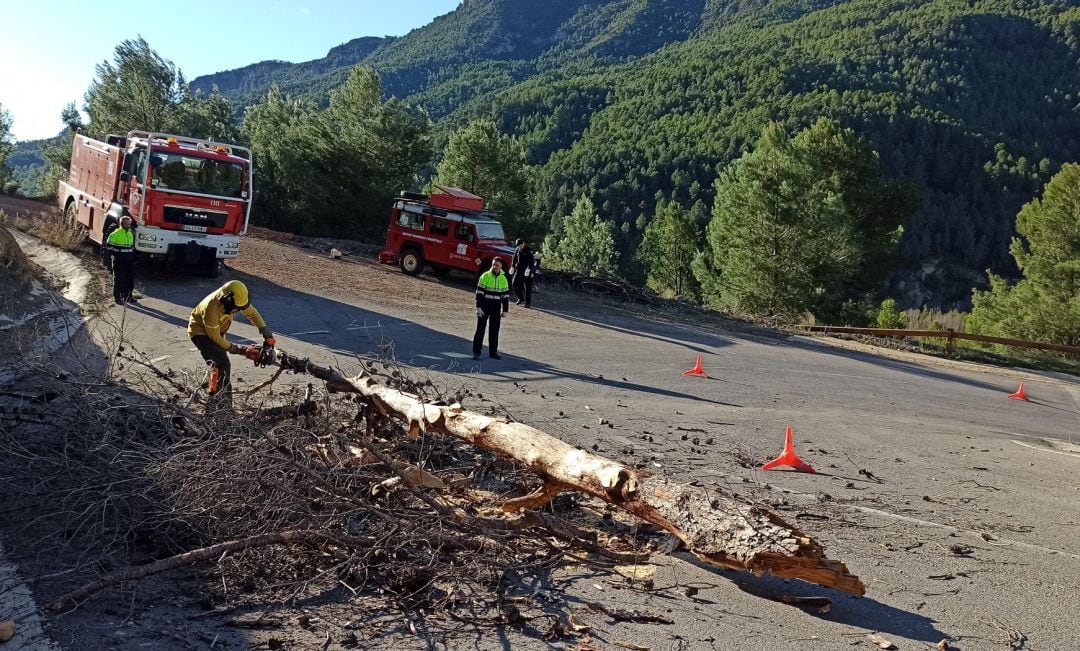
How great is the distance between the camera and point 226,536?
4.95 metres

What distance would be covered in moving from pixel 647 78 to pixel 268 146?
134 metres

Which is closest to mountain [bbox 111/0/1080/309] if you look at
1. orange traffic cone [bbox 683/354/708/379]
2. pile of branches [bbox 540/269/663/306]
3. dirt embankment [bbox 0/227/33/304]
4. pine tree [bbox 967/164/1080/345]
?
pine tree [bbox 967/164/1080/345]

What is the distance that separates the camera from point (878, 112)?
114 m

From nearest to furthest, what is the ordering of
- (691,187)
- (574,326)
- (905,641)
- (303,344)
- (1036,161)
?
(905,641) < (303,344) < (574,326) < (691,187) < (1036,161)

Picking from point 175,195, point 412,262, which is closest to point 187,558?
point 175,195

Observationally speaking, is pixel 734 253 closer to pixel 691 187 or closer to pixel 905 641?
pixel 905 641

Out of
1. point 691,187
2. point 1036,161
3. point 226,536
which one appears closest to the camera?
point 226,536

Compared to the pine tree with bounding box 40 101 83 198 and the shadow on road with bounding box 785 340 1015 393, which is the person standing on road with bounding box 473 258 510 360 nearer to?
the shadow on road with bounding box 785 340 1015 393

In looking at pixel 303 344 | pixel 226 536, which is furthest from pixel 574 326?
pixel 226 536

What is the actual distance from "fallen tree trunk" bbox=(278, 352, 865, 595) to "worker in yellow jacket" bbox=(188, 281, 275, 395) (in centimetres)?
204

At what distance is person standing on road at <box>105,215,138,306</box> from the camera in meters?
13.7

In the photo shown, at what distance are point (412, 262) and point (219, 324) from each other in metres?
15.8

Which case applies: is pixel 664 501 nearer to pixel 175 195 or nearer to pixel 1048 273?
pixel 175 195

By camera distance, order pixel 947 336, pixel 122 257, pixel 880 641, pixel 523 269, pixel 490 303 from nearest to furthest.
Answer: pixel 880 641
pixel 490 303
pixel 122 257
pixel 523 269
pixel 947 336
